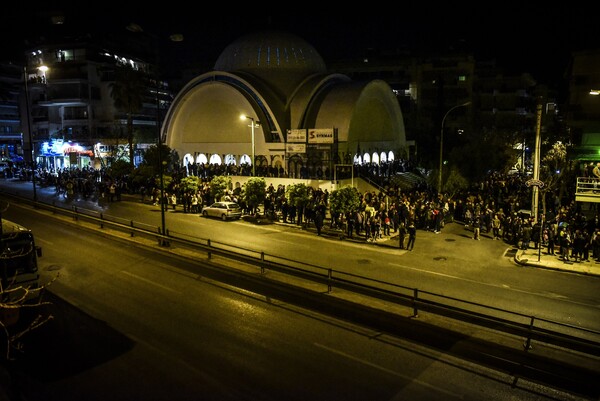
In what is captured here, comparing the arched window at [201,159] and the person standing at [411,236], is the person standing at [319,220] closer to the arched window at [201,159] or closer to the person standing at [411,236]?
the person standing at [411,236]

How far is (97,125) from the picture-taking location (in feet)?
201

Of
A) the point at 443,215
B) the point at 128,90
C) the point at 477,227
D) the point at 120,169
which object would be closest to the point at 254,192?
the point at 443,215

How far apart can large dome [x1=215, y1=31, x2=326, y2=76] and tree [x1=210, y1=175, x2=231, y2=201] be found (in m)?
21.5

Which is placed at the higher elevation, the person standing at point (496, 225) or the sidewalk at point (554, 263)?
the person standing at point (496, 225)

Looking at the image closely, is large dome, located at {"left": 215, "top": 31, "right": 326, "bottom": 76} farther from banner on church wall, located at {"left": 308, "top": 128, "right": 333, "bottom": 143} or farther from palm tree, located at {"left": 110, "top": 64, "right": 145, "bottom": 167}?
banner on church wall, located at {"left": 308, "top": 128, "right": 333, "bottom": 143}

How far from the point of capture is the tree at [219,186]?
95.4 ft

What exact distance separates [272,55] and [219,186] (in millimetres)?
23397

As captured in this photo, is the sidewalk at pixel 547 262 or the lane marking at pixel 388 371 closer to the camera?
the lane marking at pixel 388 371

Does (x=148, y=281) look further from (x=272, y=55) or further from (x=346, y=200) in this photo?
(x=272, y=55)

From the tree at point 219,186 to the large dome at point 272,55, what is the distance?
21.5 meters

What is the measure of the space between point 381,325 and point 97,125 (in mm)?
59312

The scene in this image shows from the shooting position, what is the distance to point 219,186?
29203 millimetres

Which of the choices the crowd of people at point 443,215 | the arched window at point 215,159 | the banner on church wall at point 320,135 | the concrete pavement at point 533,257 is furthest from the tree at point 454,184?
the arched window at point 215,159

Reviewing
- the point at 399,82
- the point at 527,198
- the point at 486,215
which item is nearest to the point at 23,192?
the point at 486,215
